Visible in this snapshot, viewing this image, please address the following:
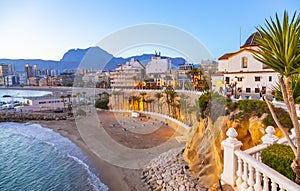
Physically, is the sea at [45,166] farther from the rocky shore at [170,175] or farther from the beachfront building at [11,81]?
the beachfront building at [11,81]

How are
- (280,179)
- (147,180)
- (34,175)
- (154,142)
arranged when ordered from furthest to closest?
(154,142), (34,175), (147,180), (280,179)

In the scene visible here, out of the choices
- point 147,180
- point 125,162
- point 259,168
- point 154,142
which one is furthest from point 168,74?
point 259,168

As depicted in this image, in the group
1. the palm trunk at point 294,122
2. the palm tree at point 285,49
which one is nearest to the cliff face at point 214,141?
the palm trunk at point 294,122

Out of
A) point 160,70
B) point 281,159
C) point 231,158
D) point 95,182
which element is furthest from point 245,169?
point 160,70

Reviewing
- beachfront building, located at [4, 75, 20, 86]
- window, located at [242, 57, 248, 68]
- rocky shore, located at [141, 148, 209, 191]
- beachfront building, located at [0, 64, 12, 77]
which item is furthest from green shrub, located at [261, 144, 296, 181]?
beachfront building, located at [0, 64, 12, 77]

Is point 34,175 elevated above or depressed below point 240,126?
below

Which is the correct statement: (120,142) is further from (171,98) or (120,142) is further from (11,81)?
(11,81)

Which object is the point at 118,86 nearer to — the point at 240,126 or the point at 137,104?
the point at 137,104
